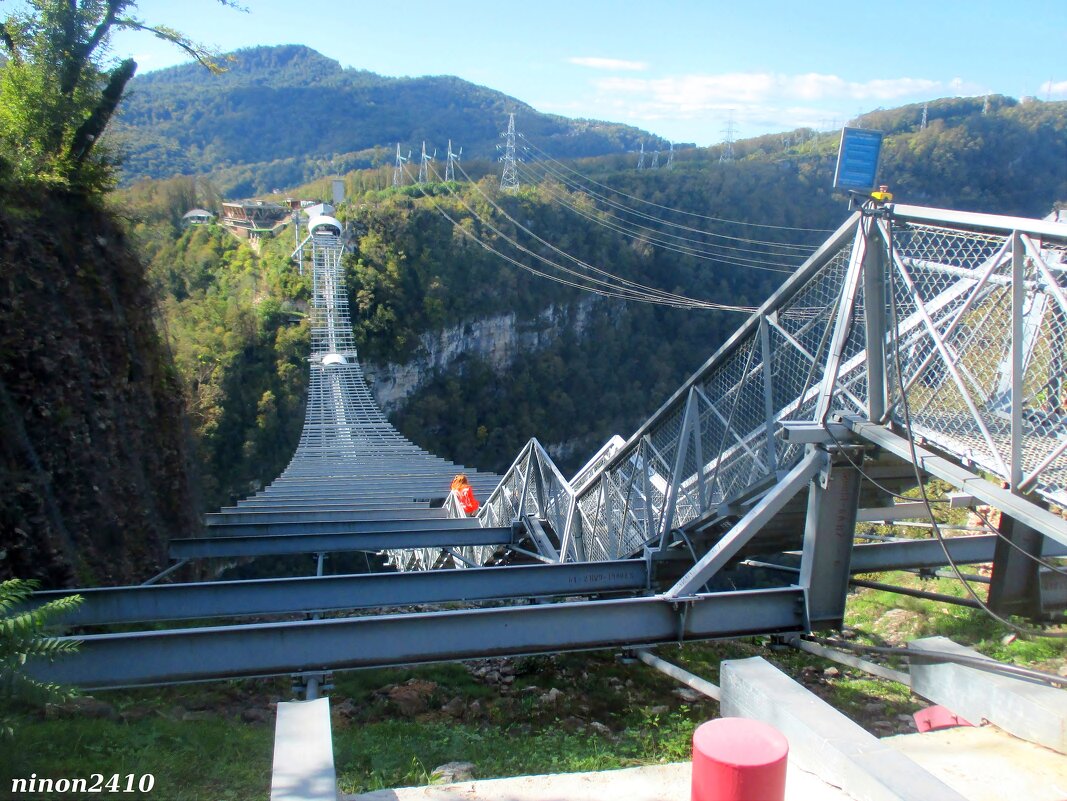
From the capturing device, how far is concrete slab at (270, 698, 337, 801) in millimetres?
2211

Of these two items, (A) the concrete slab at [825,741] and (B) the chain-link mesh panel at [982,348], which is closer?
(A) the concrete slab at [825,741]

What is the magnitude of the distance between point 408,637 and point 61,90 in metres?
6.99

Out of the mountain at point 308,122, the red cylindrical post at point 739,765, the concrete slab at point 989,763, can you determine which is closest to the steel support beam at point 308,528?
the concrete slab at point 989,763

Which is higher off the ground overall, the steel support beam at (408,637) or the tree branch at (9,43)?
the tree branch at (9,43)

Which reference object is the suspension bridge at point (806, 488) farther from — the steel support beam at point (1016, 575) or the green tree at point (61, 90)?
the green tree at point (61, 90)

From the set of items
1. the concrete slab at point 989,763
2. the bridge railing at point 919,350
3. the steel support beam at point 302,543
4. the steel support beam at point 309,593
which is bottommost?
the steel support beam at point 302,543

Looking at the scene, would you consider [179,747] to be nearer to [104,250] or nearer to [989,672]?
[989,672]

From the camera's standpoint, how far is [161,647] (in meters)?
3.49

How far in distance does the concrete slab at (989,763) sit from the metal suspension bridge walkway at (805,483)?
2.58 feet

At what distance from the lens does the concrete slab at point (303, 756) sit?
2.21 meters

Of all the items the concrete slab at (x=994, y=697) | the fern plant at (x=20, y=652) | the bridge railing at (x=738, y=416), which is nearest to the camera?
the fern plant at (x=20, y=652)

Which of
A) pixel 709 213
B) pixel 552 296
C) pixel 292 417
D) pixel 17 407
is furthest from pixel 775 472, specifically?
pixel 709 213

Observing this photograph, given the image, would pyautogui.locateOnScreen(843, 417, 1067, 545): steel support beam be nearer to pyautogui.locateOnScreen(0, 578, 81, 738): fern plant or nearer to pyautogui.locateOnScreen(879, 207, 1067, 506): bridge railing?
pyautogui.locateOnScreen(879, 207, 1067, 506): bridge railing

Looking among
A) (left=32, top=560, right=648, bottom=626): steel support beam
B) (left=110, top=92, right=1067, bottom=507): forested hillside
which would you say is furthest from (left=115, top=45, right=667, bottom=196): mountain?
(left=32, top=560, right=648, bottom=626): steel support beam
